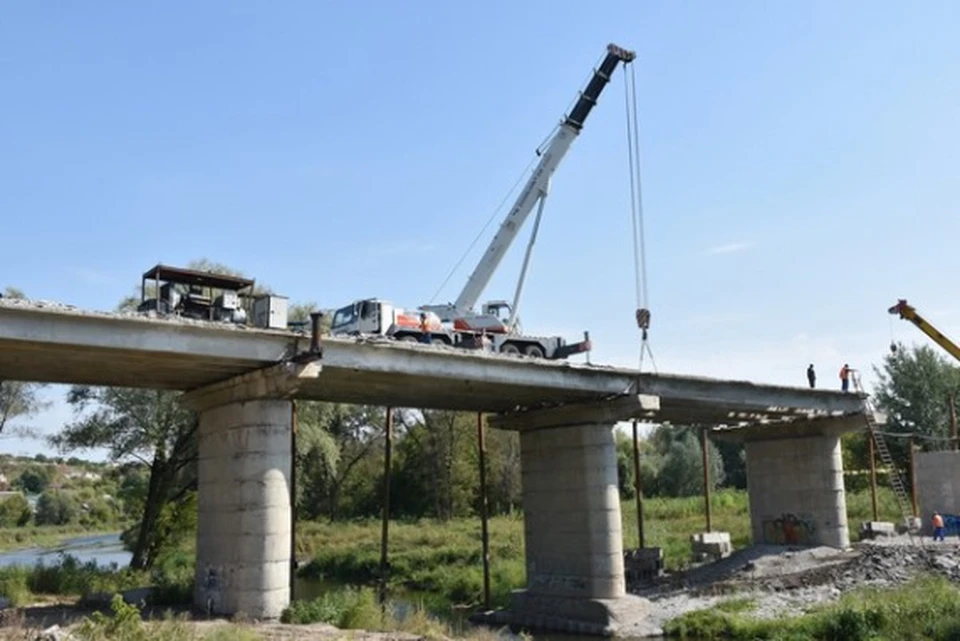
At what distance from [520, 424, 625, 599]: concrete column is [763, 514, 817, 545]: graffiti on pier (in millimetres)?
12014

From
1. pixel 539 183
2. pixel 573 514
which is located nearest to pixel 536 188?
pixel 539 183

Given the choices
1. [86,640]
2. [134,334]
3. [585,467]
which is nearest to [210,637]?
[86,640]

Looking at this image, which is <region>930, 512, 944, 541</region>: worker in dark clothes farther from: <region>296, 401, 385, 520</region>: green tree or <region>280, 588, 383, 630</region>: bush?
<region>296, 401, 385, 520</region>: green tree

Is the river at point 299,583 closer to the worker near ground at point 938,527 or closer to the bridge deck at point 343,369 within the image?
the bridge deck at point 343,369

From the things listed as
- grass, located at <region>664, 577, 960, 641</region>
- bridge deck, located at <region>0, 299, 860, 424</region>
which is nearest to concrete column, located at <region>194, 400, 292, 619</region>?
bridge deck, located at <region>0, 299, 860, 424</region>

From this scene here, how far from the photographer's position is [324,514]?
74.3 metres

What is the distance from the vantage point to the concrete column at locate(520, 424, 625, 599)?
2781cm

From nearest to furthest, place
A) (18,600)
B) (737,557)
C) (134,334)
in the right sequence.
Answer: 1. (134,334)
2. (18,600)
3. (737,557)

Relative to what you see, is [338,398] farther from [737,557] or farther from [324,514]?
[324,514]

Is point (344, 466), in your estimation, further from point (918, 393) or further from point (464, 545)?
point (918, 393)

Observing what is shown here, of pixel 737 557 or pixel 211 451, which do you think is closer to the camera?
pixel 211 451

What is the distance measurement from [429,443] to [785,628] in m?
50.2

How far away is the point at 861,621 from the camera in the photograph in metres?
22.6

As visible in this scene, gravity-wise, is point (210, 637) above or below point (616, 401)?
below
